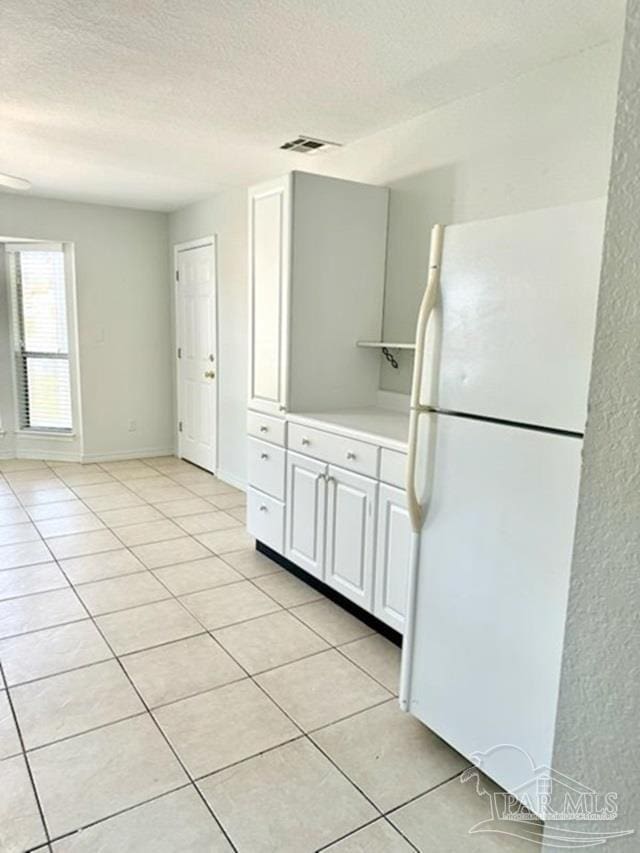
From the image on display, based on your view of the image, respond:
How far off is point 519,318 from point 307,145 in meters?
2.39

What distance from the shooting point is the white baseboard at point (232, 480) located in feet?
15.5

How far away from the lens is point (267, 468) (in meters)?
3.23

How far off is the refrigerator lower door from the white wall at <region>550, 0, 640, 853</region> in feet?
2.17

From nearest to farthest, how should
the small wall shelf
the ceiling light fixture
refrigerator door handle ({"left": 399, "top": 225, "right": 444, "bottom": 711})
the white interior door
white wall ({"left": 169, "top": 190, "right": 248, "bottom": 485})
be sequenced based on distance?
refrigerator door handle ({"left": 399, "top": 225, "right": 444, "bottom": 711}) < the small wall shelf < the ceiling light fixture < white wall ({"left": 169, "top": 190, "right": 248, "bottom": 485}) < the white interior door

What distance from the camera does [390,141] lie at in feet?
10.1

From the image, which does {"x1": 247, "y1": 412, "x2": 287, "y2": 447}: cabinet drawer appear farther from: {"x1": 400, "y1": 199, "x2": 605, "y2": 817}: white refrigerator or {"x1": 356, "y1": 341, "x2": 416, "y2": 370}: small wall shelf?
{"x1": 400, "y1": 199, "x2": 605, "y2": 817}: white refrigerator

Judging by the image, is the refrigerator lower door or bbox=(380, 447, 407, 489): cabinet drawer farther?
bbox=(380, 447, 407, 489): cabinet drawer

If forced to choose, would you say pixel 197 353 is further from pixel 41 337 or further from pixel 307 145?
pixel 307 145

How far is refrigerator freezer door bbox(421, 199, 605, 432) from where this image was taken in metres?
1.36

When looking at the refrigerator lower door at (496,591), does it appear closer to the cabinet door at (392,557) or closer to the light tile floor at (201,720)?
the light tile floor at (201,720)

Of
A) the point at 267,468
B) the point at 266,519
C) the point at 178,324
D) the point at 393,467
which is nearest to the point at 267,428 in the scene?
the point at 267,468

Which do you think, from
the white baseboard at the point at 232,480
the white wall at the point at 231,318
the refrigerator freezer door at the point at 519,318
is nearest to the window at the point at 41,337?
the white wall at the point at 231,318

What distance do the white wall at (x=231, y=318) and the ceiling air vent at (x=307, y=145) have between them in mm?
1016

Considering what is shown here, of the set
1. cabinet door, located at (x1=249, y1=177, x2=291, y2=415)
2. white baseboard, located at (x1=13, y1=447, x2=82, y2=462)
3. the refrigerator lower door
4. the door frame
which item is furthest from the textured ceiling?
white baseboard, located at (x1=13, y1=447, x2=82, y2=462)
